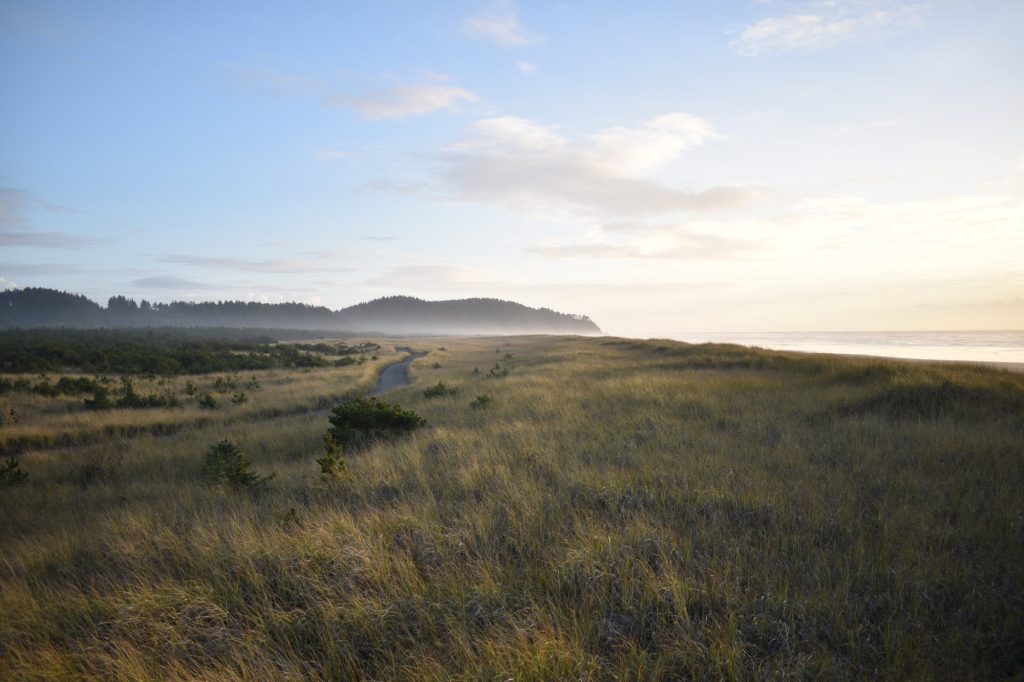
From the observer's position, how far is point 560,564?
13.1ft

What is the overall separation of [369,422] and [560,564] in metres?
8.05

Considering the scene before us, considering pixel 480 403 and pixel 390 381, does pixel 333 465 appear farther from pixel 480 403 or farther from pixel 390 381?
pixel 390 381

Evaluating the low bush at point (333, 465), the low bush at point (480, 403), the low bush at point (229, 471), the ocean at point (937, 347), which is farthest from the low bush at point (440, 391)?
the ocean at point (937, 347)

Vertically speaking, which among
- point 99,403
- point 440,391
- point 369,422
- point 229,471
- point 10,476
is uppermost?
point 369,422

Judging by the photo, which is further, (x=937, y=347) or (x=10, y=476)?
(x=937, y=347)

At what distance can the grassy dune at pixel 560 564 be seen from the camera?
10.2 ft

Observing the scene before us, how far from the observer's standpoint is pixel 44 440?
45.4 feet

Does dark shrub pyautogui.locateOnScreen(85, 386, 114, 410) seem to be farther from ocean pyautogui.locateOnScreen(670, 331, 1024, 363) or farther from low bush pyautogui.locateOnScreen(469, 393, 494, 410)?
ocean pyautogui.locateOnScreen(670, 331, 1024, 363)

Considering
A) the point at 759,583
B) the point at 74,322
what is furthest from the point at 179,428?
the point at 74,322

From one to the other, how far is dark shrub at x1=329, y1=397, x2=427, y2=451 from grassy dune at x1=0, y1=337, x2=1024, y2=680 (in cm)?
190

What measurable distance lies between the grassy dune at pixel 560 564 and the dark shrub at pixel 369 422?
1.90 metres

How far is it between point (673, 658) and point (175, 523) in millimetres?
6296

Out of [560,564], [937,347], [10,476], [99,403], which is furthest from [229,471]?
[937,347]

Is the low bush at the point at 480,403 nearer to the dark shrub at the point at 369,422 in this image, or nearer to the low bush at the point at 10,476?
the dark shrub at the point at 369,422
